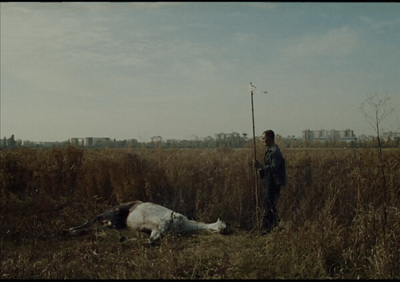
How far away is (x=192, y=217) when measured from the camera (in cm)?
771

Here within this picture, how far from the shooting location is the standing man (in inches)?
258

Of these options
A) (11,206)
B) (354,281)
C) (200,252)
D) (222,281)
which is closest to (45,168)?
(11,206)

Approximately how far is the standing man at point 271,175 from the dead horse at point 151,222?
2.82 ft

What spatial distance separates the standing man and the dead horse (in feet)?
2.82

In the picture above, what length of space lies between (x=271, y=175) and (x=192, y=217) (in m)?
2.04

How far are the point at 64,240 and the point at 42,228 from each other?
17.8 inches

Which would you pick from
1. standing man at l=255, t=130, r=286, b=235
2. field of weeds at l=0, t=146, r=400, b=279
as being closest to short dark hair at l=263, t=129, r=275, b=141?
standing man at l=255, t=130, r=286, b=235

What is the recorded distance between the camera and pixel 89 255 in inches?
191

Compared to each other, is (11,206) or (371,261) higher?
(11,206)

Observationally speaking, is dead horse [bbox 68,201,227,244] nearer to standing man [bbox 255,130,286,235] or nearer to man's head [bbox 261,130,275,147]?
standing man [bbox 255,130,286,235]

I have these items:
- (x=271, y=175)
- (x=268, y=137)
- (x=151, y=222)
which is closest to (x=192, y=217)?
(x=151, y=222)

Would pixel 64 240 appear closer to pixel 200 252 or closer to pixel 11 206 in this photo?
pixel 11 206

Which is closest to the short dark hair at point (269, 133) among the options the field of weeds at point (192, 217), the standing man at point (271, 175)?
the standing man at point (271, 175)

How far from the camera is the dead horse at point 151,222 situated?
6.24 metres
